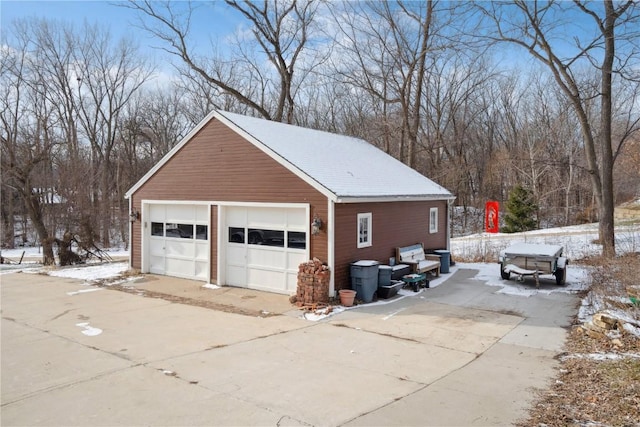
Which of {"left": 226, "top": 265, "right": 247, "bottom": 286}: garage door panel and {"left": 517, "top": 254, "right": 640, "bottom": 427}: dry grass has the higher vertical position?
{"left": 226, "top": 265, "right": 247, "bottom": 286}: garage door panel

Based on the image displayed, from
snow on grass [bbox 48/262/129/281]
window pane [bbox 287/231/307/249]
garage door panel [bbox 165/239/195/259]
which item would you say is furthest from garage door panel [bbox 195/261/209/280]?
window pane [bbox 287/231/307/249]

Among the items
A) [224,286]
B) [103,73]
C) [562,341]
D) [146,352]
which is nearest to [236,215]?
[224,286]

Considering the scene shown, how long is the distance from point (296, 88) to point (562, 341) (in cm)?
2595

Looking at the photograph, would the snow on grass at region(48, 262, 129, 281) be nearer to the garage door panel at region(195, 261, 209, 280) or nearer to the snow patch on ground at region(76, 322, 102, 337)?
the garage door panel at region(195, 261, 209, 280)

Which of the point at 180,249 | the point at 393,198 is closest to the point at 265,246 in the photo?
the point at 180,249

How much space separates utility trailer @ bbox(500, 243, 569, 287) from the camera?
40.8 feet

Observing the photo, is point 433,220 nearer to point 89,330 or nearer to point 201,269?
point 201,269

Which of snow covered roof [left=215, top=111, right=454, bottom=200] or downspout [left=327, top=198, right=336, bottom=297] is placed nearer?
downspout [left=327, top=198, right=336, bottom=297]

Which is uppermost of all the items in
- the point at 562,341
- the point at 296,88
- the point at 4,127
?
the point at 296,88

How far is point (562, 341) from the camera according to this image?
805 cm

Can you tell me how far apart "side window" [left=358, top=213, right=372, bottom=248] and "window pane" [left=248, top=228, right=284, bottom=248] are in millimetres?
2023

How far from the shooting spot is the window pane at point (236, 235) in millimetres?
12795

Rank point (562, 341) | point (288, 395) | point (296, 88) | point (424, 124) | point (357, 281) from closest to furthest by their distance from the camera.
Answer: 1. point (288, 395)
2. point (562, 341)
3. point (357, 281)
4. point (296, 88)
5. point (424, 124)

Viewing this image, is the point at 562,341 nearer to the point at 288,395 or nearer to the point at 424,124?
the point at 288,395
